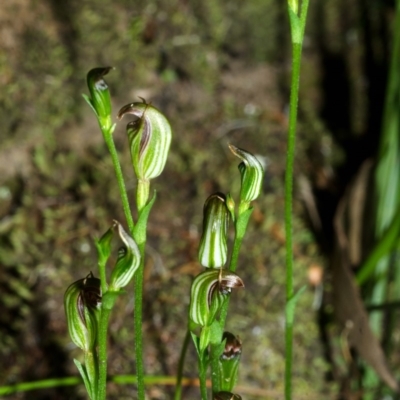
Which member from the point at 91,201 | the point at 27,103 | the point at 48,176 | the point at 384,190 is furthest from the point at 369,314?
the point at 27,103

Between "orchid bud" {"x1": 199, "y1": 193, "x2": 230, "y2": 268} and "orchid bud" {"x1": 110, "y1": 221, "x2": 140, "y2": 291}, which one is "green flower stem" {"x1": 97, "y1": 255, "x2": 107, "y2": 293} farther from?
"orchid bud" {"x1": 199, "y1": 193, "x2": 230, "y2": 268}

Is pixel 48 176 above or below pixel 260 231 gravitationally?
above

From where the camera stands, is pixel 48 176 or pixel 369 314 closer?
pixel 369 314

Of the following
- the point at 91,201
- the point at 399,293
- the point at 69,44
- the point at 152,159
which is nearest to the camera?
the point at 152,159

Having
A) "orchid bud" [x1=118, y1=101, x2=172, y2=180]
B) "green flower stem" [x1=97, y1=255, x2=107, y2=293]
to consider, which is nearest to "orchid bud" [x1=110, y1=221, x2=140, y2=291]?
"green flower stem" [x1=97, y1=255, x2=107, y2=293]

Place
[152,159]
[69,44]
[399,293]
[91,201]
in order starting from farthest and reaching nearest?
[69,44] → [91,201] → [399,293] → [152,159]

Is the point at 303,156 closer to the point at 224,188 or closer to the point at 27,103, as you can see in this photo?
the point at 224,188

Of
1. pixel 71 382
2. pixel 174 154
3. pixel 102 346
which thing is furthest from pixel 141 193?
pixel 174 154
